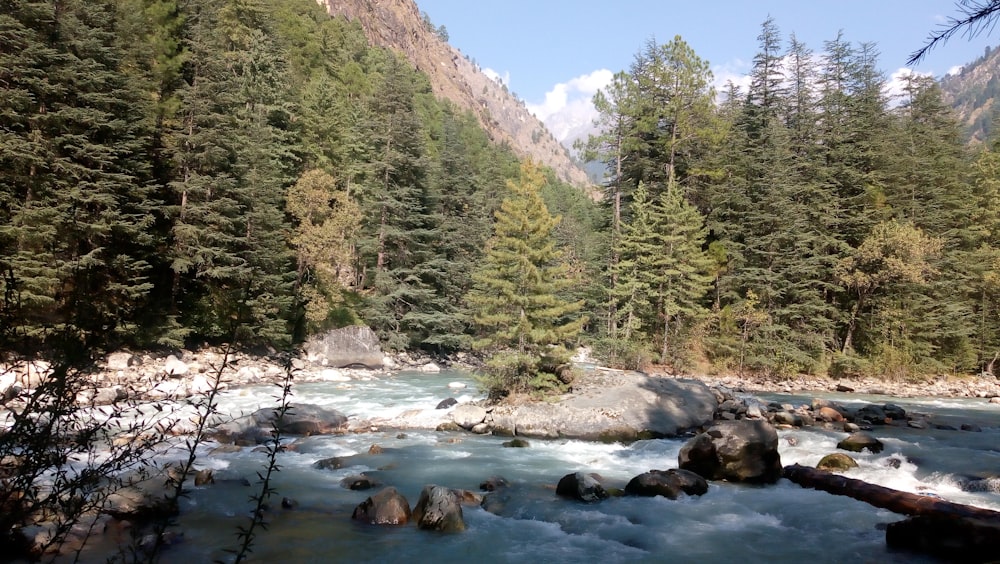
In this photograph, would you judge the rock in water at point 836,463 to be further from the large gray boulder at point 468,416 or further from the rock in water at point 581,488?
the large gray boulder at point 468,416

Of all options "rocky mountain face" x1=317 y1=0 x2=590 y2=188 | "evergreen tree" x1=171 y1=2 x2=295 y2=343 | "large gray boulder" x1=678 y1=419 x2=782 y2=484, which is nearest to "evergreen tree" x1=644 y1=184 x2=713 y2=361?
"large gray boulder" x1=678 y1=419 x2=782 y2=484

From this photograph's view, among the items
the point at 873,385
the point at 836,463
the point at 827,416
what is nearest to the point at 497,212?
the point at 836,463

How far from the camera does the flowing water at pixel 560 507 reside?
808cm

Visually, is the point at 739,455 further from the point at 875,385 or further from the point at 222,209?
the point at 222,209

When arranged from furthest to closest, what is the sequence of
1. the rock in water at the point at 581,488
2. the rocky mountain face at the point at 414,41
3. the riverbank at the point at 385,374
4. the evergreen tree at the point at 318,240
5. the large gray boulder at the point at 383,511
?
1. the rocky mountain face at the point at 414,41
2. the evergreen tree at the point at 318,240
3. the riverbank at the point at 385,374
4. the rock in water at the point at 581,488
5. the large gray boulder at the point at 383,511

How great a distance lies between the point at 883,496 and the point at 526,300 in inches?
403

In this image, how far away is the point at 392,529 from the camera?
29.0 ft

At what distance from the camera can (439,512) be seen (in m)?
8.97

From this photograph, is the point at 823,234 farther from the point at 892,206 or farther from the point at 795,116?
the point at 795,116

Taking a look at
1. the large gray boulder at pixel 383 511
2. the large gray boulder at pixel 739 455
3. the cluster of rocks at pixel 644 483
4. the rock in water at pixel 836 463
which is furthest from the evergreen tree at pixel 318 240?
the rock in water at pixel 836 463

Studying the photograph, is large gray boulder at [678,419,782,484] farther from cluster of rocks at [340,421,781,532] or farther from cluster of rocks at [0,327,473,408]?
cluster of rocks at [0,327,473,408]

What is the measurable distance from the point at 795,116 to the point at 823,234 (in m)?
9.70

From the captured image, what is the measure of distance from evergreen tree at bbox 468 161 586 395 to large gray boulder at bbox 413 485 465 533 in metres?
7.79

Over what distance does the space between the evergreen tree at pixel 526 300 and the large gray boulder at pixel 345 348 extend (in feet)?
44.9
